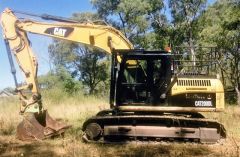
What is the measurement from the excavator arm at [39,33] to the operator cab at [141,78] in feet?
2.74

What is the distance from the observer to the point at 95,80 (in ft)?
175

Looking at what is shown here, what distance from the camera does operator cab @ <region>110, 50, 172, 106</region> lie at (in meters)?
11.2

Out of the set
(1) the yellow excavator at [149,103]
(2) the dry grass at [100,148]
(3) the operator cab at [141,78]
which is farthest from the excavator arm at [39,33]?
(2) the dry grass at [100,148]

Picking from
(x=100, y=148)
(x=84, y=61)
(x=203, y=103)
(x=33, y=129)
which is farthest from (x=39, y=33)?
(x=84, y=61)

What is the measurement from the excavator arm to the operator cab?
836 mm

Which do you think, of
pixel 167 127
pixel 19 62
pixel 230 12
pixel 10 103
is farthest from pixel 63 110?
pixel 230 12

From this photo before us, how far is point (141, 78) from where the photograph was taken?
11.2m

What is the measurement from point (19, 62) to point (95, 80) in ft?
136

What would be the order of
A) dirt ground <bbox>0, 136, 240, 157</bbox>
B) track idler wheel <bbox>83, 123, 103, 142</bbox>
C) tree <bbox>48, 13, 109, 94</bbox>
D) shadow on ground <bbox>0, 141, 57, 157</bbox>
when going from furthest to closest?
tree <bbox>48, 13, 109, 94</bbox>
track idler wheel <bbox>83, 123, 103, 142</bbox>
shadow on ground <bbox>0, 141, 57, 157</bbox>
dirt ground <bbox>0, 136, 240, 157</bbox>

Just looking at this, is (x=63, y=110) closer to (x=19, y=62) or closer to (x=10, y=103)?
(x=10, y=103)

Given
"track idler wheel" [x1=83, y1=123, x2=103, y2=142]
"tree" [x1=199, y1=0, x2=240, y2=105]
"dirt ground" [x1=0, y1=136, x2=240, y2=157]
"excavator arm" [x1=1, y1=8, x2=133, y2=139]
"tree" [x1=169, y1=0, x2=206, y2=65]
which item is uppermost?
"tree" [x1=169, y1=0, x2=206, y2=65]

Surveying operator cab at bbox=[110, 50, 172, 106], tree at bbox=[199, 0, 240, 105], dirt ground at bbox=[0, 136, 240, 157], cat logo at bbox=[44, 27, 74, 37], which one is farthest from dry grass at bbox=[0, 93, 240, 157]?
tree at bbox=[199, 0, 240, 105]

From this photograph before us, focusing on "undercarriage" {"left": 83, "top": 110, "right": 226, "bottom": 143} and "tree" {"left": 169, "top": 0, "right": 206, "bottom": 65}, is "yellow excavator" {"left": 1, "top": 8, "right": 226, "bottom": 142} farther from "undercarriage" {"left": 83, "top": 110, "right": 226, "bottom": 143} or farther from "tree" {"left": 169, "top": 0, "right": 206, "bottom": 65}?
"tree" {"left": 169, "top": 0, "right": 206, "bottom": 65}

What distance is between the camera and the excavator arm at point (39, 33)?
11.9 m
